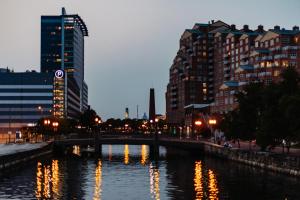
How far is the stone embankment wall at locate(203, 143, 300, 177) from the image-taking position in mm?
86044

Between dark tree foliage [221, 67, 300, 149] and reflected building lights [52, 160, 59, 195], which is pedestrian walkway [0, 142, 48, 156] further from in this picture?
dark tree foliage [221, 67, 300, 149]

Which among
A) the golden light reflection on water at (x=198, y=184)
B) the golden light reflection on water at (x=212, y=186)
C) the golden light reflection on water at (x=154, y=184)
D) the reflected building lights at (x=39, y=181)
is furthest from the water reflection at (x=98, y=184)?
the golden light reflection on water at (x=212, y=186)

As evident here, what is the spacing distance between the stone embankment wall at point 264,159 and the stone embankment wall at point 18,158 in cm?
4253

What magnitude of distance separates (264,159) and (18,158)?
4635 centimetres

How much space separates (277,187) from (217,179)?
613 inches

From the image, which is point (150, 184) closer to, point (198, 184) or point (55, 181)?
point (198, 184)

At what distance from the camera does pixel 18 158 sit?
112 m

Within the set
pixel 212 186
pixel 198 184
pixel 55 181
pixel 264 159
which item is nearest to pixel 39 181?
pixel 55 181

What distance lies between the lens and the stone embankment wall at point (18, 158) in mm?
99188

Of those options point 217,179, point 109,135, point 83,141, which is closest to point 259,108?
point 217,179

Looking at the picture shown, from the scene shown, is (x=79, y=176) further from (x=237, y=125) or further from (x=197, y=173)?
(x=237, y=125)

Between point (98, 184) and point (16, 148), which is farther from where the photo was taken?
point (16, 148)

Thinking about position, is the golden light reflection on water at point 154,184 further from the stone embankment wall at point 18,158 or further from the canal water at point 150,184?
the stone embankment wall at point 18,158

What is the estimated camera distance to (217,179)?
88.1m
